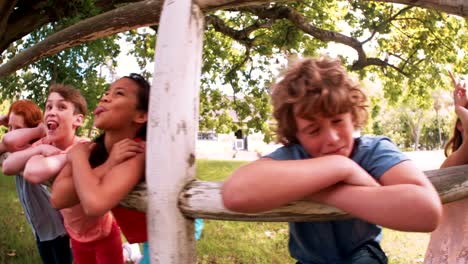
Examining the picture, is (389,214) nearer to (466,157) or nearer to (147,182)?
(147,182)

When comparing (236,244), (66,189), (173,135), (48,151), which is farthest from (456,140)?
(236,244)

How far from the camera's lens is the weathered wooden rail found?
3.95 ft

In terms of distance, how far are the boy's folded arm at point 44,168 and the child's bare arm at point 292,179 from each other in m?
0.93

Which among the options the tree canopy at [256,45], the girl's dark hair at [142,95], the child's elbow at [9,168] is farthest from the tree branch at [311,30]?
the girl's dark hair at [142,95]

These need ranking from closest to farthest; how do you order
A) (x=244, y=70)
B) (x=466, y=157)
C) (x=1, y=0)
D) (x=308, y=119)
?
1. (x=308, y=119)
2. (x=466, y=157)
3. (x=1, y=0)
4. (x=244, y=70)

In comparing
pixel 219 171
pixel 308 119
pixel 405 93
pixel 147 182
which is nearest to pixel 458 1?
pixel 308 119

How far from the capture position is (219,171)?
13.2m

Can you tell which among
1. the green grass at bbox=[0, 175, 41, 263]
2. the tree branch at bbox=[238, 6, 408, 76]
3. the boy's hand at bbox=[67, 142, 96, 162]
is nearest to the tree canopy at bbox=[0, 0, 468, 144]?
the tree branch at bbox=[238, 6, 408, 76]

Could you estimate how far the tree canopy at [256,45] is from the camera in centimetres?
535

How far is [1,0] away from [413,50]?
6022mm

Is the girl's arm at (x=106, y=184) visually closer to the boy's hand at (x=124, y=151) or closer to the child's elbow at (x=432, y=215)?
the boy's hand at (x=124, y=151)

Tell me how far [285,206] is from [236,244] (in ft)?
14.6

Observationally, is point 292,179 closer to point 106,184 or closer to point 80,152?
point 106,184

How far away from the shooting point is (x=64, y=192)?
161 cm
